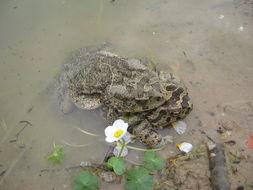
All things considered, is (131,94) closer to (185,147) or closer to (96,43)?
(185,147)

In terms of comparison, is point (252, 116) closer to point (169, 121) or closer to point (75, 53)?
point (169, 121)

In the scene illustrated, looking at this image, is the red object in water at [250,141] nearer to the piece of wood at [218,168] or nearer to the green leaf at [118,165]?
the piece of wood at [218,168]

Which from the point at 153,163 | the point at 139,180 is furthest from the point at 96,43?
the point at 139,180

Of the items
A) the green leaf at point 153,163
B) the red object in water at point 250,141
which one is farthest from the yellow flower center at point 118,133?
the red object in water at point 250,141

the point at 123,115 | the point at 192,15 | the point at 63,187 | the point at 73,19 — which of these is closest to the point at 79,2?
the point at 73,19

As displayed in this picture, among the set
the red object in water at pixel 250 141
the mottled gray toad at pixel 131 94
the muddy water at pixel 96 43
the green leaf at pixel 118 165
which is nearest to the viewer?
the green leaf at pixel 118 165

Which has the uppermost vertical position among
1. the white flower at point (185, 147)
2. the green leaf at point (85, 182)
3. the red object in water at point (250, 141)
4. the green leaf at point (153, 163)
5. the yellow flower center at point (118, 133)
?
the yellow flower center at point (118, 133)

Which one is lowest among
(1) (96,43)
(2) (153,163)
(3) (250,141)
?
(3) (250,141)
